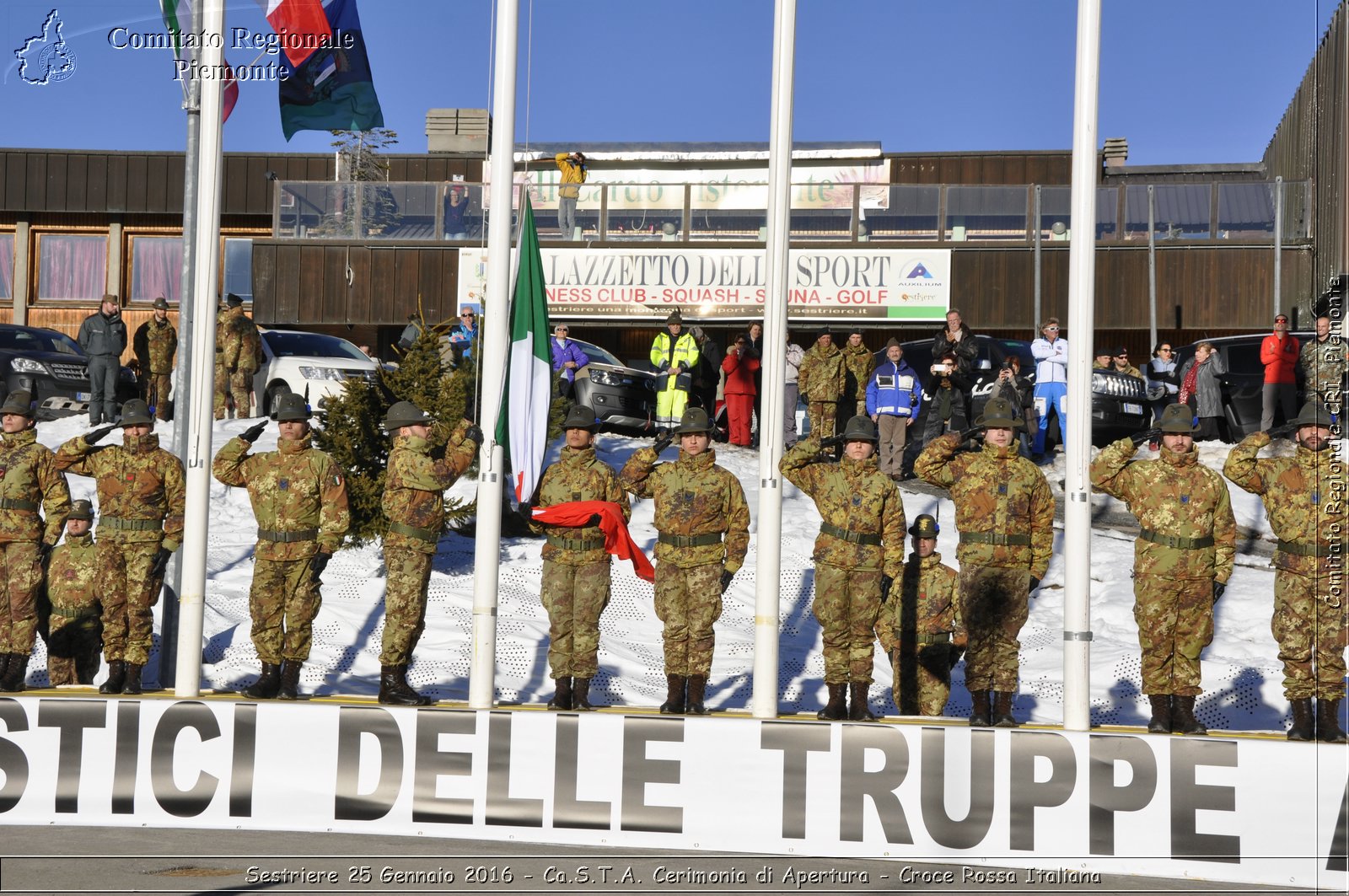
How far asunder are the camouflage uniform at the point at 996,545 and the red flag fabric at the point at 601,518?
196 cm

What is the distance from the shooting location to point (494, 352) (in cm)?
923

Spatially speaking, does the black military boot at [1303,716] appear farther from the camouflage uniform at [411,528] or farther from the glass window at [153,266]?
the glass window at [153,266]

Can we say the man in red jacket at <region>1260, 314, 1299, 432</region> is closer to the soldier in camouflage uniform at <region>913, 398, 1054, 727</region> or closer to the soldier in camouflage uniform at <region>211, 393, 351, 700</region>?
the soldier in camouflage uniform at <region>913, 398, 1054, 727</region>

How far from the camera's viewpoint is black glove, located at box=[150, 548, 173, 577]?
10977mm

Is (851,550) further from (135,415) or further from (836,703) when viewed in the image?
(135,415)

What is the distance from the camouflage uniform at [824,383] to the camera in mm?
18375

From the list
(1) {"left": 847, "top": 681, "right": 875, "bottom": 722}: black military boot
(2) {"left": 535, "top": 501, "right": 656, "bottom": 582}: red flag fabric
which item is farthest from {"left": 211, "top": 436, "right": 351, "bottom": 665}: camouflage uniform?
(1) {"left": 847, "top": 681, "right": 875, "bottom": 722}: black military boot

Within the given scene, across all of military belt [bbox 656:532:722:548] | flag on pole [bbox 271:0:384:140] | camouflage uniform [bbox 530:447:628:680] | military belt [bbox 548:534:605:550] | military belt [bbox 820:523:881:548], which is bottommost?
camouflage uniform [bbox 530:447:628:680]

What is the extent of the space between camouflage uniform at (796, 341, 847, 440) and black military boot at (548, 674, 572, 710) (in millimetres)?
8698

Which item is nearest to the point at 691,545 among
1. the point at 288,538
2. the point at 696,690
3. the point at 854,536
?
the point at 696,690

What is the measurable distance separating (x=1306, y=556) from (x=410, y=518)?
5649 millimetres

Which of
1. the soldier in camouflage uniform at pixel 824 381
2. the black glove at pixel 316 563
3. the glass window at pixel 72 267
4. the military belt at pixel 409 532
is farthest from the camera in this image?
the glass window at pixel 72 267

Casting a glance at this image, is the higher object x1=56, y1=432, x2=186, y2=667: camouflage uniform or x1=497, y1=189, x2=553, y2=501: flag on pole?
x1=497, y1=189, x2=553, y2=501: flag on pole

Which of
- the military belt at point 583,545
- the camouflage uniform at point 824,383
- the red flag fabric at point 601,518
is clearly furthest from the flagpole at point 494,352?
the camouflage uniform at point 824,383
